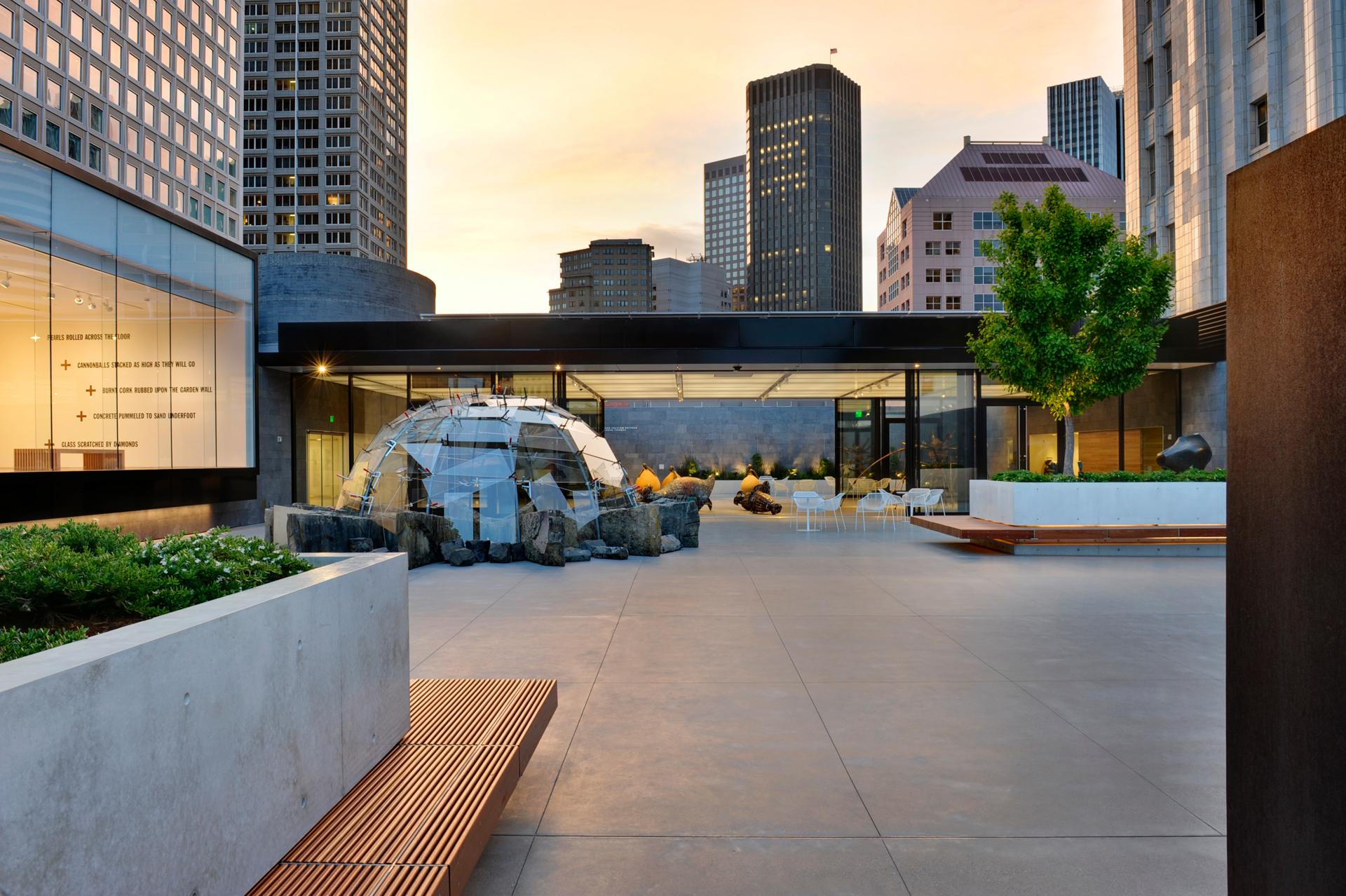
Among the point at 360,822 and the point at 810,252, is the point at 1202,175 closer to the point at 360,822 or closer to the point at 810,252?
the point at 360,822

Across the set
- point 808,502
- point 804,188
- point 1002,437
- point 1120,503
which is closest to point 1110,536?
point 1120,503

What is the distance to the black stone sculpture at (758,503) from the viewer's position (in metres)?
21.1

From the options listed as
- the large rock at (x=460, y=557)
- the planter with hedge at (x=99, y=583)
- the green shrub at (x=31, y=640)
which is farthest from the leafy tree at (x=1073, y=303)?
the green shrub at (x=31, y=640)

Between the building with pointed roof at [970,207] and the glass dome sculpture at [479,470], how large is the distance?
2400 inches

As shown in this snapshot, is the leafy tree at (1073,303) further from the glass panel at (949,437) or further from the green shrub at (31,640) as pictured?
the green shrub at (31,640)

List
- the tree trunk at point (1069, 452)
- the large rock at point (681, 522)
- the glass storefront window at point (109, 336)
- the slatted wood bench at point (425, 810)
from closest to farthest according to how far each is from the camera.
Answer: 1. the slatted wood bench at point (425, 810)
2. the glass storefront window at point (109, 336)
3. the tree trunk at point (1069, 452)
4. the large rock at point (681, 522)

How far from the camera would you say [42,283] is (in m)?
12.8

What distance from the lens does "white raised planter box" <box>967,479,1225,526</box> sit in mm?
12422

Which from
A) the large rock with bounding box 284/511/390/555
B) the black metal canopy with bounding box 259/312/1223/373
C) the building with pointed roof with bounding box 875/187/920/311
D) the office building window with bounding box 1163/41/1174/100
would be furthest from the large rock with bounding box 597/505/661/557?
the building with pointed roof with bounding box 875/187/920/311

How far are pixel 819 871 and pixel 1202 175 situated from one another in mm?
28624

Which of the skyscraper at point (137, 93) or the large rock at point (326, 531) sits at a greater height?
the skyscraper at point (137, 93)

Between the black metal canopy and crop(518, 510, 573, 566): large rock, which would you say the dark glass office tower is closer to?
the black metal canopy

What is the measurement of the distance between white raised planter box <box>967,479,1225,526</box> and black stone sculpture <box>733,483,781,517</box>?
8.97 metres

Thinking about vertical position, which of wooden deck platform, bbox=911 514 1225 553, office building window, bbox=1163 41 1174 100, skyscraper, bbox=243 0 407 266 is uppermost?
skyscraper, bbox=243 0 407 266
